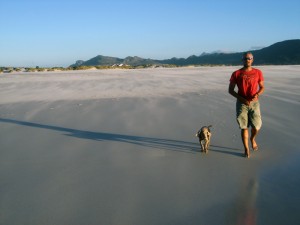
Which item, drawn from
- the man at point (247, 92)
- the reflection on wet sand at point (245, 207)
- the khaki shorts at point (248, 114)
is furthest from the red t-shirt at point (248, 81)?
the reflection on wet sand at point (245, 207)

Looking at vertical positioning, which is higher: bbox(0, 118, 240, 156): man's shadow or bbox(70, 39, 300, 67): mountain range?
bbox(0, 118, 240, 156): man's shadow

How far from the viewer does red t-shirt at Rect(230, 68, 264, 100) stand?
5453 millimetres

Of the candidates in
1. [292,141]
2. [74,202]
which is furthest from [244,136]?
[74,202]

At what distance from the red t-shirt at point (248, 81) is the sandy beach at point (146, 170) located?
1007 millimetres

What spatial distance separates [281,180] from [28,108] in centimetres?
865

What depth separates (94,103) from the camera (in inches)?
445

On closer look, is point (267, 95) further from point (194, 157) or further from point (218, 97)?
point (194, 157)

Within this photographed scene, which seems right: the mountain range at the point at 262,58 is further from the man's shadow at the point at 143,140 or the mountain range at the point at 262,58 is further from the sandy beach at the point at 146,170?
the man's shadow at the point at 143,140

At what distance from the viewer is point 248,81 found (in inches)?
215

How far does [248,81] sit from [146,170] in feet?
7.00

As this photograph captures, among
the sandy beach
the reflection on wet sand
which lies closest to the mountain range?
the sandy beach

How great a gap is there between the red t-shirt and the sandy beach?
1007mm

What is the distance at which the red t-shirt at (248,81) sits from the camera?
5.45 m

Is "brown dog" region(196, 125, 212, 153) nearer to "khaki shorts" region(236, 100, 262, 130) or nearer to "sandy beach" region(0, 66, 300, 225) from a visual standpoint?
"sandy beach" region(0, 66, 300, 225)
